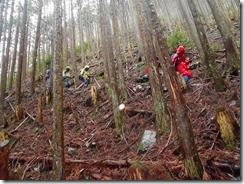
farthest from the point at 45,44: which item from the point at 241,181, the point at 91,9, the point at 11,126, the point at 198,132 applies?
the point at 241,181

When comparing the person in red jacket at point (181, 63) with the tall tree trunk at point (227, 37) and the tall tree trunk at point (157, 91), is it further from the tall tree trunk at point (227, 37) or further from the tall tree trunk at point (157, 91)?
the tall tree trunk at point (157, 91)

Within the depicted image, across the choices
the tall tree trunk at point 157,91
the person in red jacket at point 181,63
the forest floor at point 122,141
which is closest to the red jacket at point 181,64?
the person in red jacket at point 181,63

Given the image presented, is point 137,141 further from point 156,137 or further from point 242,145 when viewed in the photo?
point 242,145

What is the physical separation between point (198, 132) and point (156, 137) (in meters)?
1.08

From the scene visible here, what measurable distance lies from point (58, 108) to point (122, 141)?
2517mm

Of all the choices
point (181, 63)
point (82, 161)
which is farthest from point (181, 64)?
point (82, 161)

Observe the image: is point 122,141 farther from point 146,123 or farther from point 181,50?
point 181,50

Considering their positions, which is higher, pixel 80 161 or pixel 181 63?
pixel 181 63

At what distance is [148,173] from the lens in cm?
385

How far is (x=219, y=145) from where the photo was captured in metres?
5.02

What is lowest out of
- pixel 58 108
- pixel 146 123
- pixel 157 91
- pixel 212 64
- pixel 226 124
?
pixel 226 124

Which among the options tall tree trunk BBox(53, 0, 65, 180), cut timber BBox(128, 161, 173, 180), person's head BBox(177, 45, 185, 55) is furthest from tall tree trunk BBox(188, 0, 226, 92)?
tall tree trunk BBox(53, 0, 65, 180)

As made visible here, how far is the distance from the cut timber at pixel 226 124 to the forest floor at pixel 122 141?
15cm

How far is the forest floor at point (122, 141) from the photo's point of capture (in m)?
4.69
